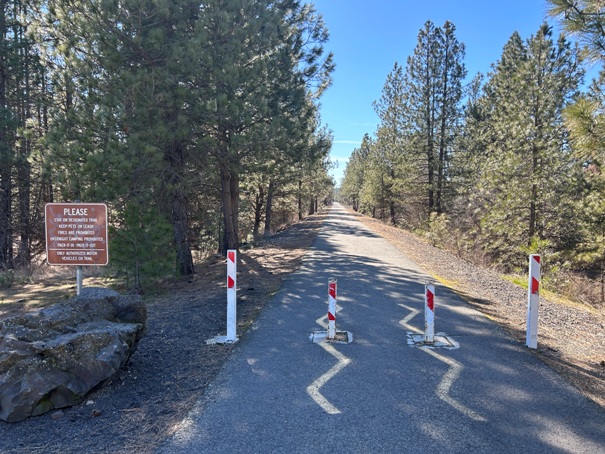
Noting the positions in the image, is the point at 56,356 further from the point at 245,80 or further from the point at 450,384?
the point at 245,80

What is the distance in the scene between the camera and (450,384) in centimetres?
407

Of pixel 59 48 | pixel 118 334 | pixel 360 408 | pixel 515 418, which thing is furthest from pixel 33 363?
pixel 59 48

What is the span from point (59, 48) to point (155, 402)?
876 cm

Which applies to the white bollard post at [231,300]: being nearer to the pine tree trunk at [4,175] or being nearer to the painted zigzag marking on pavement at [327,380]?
the painted zigzag marking on pavement at [327,380]

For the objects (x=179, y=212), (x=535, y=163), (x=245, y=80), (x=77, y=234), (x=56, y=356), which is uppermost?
(x=245, y=80)

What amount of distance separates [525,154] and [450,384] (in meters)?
15.8

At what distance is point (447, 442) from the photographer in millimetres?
3059

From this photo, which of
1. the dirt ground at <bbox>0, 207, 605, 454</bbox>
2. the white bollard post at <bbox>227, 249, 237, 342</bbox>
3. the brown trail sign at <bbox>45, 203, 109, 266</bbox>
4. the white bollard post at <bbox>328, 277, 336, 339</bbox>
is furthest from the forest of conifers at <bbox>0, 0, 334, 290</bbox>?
the white bollard post at <bbox>328, 277, 336, 339</bbox>

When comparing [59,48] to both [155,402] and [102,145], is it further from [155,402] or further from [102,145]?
[155,402]

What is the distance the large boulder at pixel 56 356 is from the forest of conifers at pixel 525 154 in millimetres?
6289

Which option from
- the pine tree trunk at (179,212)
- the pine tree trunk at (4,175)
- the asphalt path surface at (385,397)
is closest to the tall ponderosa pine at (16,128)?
the pine tree trunk at (4,175)

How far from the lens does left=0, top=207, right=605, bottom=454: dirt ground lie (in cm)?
322

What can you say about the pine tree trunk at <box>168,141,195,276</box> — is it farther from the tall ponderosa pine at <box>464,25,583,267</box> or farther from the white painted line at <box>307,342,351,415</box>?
the tall ponderosa pine at <box>464,25,583,267</box>

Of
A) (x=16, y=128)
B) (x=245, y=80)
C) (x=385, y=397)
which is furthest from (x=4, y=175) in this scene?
(x=385, y=397)
